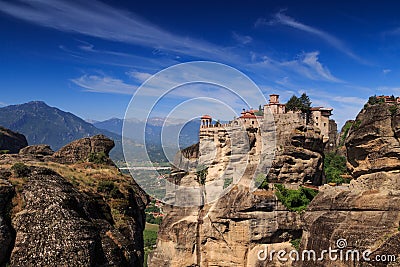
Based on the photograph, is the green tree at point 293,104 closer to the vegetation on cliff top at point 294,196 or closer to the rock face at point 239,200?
the rock face at point 239,200

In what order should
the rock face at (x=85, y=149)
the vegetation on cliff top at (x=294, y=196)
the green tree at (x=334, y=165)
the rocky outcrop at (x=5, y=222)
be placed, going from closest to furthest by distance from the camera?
the rocky outcrop at (x=5, y=222), the rock face at (x=85, y=149), the vegetation on cliff top at (x=294, y=196), the green tree at (x=334, y=165)

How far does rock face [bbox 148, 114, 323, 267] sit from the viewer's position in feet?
107

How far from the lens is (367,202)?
22.0m

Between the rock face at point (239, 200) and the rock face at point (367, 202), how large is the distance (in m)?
7.11

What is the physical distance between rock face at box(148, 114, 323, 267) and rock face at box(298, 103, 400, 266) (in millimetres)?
7108

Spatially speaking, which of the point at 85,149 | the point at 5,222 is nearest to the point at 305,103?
the point at 85,149

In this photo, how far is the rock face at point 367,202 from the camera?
1905 centimetres

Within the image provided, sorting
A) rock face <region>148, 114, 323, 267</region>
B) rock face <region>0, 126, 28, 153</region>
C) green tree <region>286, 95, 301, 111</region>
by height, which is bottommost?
rock face <region>148, 114, 323, 267</region>

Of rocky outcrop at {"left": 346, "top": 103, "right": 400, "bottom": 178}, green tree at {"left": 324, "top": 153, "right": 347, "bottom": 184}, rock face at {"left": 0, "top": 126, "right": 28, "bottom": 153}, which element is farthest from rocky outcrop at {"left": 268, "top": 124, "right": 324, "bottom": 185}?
rock face at {"left": 0, "top": 126, "right": 28, "bottom": 153}

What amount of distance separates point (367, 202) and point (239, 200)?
1367 cm

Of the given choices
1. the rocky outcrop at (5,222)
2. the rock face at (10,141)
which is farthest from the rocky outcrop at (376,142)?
the rock face at (10,141)

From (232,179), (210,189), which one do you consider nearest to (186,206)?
(210,189)

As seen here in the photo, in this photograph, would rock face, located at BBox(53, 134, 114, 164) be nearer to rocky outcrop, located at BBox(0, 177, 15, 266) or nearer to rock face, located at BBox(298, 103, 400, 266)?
rocky outcrop, located at BBox(0, 177, 15, 266)

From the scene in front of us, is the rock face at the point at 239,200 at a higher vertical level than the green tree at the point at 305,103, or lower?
lower
